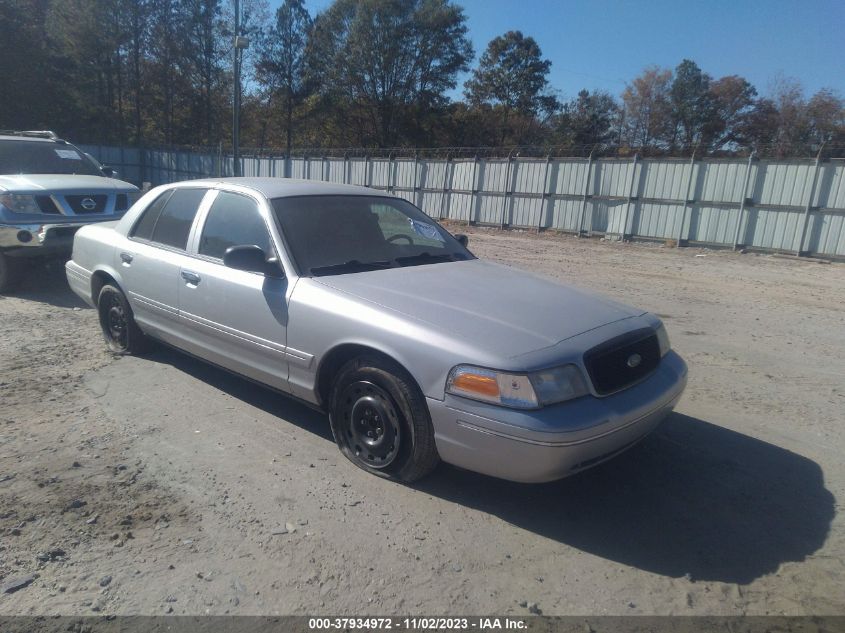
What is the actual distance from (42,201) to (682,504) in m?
7.89

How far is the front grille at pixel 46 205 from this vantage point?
25.2ft

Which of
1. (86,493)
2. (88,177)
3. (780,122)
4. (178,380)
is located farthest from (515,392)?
(780,122)

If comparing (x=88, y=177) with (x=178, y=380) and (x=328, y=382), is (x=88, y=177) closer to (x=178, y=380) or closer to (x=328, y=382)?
(x=178, y=380)

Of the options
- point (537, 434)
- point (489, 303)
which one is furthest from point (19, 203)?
point (537, 434)

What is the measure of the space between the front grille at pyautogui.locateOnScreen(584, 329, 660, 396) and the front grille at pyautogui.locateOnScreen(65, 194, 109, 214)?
7.30 m

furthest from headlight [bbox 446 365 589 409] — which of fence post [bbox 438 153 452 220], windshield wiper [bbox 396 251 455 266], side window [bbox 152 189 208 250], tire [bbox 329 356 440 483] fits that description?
fence post [bbox 438 153 452 220]

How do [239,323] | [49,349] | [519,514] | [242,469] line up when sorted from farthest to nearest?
1. [49,349]
2. [239,323]
3. [242,469]
4. [519,514]

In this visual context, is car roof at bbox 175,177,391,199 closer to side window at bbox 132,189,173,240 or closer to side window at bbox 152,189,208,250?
side window at bbox 152,189,208,250

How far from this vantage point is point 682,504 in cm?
340

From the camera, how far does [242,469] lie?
12.0ft

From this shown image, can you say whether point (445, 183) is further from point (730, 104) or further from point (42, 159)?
point (730, 104)

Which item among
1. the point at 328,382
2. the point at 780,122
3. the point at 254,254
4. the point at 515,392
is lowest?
the point at 328,382

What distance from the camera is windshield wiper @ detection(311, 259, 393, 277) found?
3.92 meters

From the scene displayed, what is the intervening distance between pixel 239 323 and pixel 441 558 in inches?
81.4
